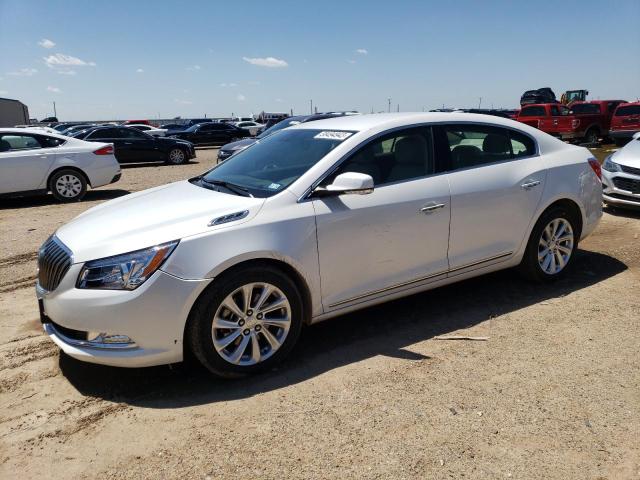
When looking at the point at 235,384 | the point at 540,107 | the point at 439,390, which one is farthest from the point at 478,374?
the point at 540,107

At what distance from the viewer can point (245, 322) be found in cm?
341

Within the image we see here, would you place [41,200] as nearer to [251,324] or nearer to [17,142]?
[17,142]

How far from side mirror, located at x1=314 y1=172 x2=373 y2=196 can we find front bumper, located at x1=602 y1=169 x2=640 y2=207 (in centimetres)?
542

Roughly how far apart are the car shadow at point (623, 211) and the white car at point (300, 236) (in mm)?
3545

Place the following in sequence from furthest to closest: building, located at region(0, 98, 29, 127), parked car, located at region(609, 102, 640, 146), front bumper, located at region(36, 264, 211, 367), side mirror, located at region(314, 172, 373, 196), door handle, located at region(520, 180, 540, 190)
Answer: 1. building, located at region(0, 98, 29, 127)
2. parked car, located at region(609, 102, 640, 146)
3. door handle, located at region(520, 180, 540, 190)
4. side mirror, located at region(314, 172, 373, 196)
5. front bumper, located at region(36, 264, 211, 367)

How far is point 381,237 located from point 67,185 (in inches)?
333

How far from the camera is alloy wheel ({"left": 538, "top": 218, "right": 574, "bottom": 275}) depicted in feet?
16.1

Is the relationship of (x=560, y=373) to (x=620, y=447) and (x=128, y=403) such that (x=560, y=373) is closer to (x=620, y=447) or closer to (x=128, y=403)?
(x=620, y=447)

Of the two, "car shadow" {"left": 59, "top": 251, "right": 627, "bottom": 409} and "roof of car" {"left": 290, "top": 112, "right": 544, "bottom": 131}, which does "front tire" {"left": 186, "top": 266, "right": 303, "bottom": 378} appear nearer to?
"car shadow" {"left": 59, "top": 251, "right": 627, "bottom": 409}

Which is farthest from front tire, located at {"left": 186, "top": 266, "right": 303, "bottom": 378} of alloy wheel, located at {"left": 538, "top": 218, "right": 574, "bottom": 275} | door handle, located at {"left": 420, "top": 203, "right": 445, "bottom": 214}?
alloy wheel, located at {"left": 538, "top": 218, "right": 574, "bottom": 275}

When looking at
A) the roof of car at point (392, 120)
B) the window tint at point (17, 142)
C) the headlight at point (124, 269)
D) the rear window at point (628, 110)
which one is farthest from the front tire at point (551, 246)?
the rear window at point (628, 110)

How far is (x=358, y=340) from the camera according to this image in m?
4.05

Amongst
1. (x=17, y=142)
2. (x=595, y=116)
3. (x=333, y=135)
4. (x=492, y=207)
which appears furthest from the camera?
(x=595, y=116)

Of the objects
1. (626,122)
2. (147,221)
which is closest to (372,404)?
(147,221)
